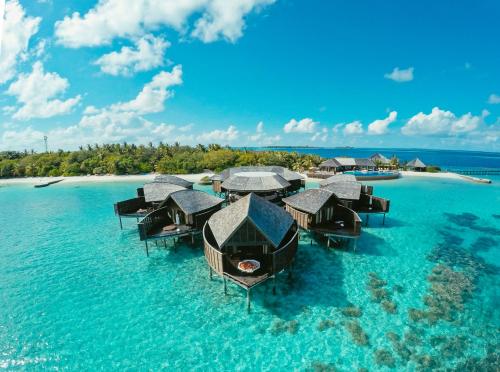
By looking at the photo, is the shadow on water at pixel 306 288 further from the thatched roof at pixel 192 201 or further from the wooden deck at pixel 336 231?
the thatched roof at pixel 192 201

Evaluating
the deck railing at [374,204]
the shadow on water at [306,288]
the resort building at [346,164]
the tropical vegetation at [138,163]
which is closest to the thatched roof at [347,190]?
the deck railing at [374,204]

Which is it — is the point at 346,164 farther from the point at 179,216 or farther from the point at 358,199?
the point at 179,216

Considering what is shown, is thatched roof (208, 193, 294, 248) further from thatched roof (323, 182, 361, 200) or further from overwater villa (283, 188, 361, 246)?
thatched roof (323, 182, 361, 200)

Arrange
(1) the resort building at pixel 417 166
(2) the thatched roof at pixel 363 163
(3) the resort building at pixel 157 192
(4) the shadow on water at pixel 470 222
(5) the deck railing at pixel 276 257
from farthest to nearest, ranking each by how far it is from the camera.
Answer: (1) the resort building at pixel 417 166
(2) the thatched roof at pixel 363 163
(4) the shadow on water at pixel 470 222
(3) the resort building at pixel 157 192
(5) the deck railing at pixel 276 257

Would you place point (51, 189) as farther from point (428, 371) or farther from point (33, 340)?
point (428, 371)

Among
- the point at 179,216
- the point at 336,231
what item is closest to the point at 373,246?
the point at 336,231

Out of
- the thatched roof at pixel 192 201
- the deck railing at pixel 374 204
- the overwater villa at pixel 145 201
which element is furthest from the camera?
the deck railing at pixel 374 204
